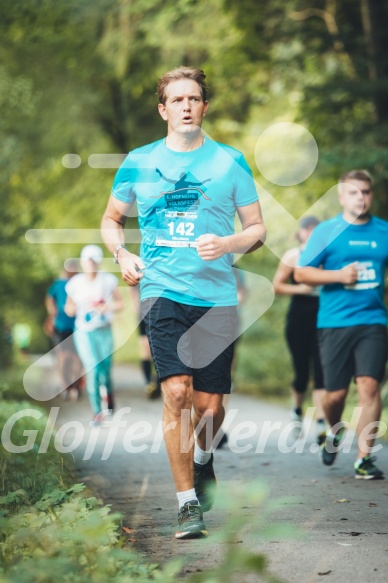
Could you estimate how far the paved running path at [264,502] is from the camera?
15.5 ft

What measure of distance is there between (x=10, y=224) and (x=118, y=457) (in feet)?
30.7

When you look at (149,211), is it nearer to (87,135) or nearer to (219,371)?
(219,371)

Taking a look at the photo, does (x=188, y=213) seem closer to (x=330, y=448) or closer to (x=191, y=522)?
(x=191, y=522)

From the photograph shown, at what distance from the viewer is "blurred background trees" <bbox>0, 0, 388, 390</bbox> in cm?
1324

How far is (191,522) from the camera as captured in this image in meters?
5.45

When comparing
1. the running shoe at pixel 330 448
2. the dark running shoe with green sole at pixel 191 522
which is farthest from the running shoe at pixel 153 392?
the dark running shoe with green sole at pixel 191 522

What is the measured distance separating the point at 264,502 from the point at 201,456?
66cm

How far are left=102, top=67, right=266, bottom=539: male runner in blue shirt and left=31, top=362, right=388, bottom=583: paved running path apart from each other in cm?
46

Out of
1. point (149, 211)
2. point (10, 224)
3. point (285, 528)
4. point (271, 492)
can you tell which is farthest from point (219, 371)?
point (10, 224)

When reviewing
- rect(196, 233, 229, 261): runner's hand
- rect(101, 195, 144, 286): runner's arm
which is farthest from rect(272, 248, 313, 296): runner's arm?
rect(196, 233, 229, 261): runner's hand

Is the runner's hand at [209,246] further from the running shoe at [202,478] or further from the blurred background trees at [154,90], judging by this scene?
the blurred background trees at [154,90]

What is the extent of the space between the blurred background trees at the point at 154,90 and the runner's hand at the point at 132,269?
6599 millimetres

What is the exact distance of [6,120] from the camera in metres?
22.9

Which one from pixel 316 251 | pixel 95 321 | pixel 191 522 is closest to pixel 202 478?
pixel 191 522
